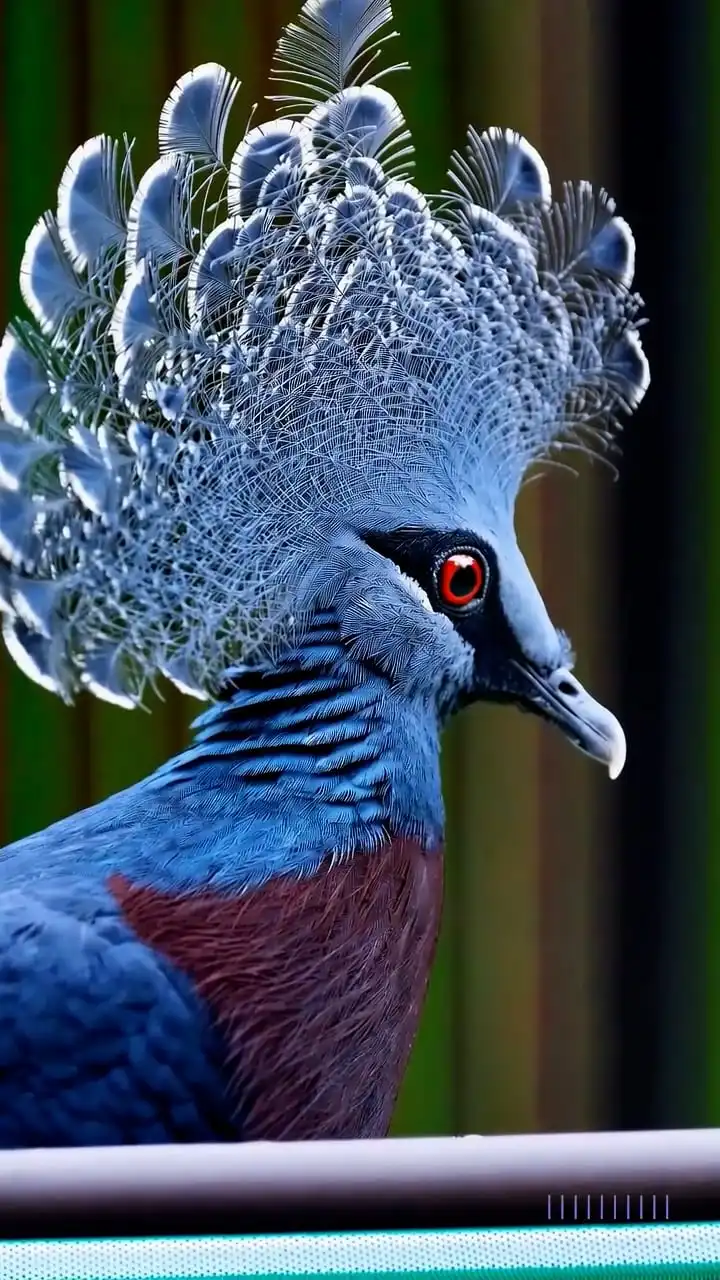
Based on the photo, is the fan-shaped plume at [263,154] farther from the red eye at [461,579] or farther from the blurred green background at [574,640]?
the blurred green background at [574,640]

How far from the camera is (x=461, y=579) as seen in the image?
995 millimetres

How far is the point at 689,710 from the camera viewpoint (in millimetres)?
1497

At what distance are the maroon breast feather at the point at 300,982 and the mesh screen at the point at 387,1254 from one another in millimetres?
337

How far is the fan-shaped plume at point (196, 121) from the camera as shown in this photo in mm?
933

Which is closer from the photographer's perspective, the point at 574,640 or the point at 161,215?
the point at 161,215

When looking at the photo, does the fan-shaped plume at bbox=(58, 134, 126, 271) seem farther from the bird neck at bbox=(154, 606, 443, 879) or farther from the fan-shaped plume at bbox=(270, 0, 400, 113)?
the bird neck at bbox=(154, 606, 443, 879)

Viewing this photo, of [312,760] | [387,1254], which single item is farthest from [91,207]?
[387,1254]

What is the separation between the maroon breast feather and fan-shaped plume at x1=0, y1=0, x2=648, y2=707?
17cm

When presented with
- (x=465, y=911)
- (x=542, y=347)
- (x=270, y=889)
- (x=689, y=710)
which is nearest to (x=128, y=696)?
(x=270, y=889)

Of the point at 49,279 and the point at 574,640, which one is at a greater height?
the point at 49,279

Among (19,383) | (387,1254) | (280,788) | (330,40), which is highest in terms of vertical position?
(330,40)

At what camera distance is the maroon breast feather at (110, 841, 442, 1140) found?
2.97 feet

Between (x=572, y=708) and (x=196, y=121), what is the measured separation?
0.52m

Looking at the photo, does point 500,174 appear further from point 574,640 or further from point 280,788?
point 574,640
